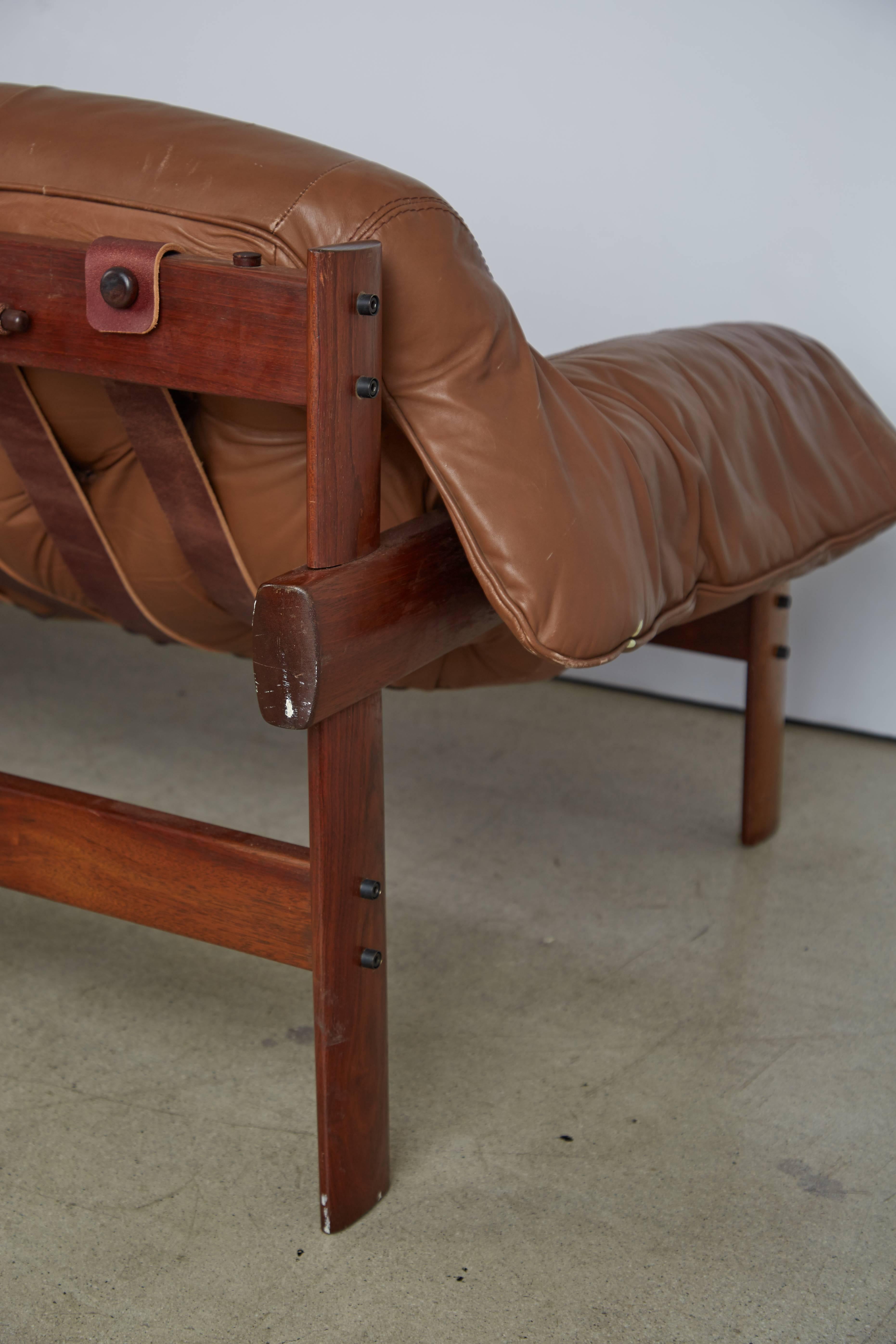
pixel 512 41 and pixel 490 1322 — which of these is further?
pixel 512 41

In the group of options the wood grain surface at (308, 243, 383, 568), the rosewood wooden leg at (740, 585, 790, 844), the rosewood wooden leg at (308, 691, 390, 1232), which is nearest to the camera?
the wood grain surface at (308, 243, 383, 568)

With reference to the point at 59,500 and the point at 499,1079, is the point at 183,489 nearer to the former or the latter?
the point at 59,500

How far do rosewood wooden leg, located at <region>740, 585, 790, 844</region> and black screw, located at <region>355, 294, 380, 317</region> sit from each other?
0.97 meters

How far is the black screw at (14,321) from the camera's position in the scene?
37.4 inches

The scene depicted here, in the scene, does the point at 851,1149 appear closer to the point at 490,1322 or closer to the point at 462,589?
the point at 490,1322

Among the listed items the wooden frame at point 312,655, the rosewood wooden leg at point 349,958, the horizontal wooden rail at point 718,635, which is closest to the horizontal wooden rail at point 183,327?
the wooden frame at point 312,655

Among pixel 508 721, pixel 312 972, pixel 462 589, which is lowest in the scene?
pixel 508 721

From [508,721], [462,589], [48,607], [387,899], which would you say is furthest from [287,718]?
[508,721]

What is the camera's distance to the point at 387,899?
162cm

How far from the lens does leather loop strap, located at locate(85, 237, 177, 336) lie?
0.89 meters

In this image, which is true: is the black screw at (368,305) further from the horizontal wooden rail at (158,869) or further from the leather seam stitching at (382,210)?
the horizontal wooden rail at (158,869)

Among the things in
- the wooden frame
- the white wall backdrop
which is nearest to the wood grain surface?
the wooden frame

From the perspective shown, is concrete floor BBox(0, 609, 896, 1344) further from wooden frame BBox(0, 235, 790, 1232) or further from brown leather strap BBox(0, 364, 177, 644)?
brown leather strap BBox(0, 364, 177, 644)

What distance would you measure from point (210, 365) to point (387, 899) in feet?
2.90
